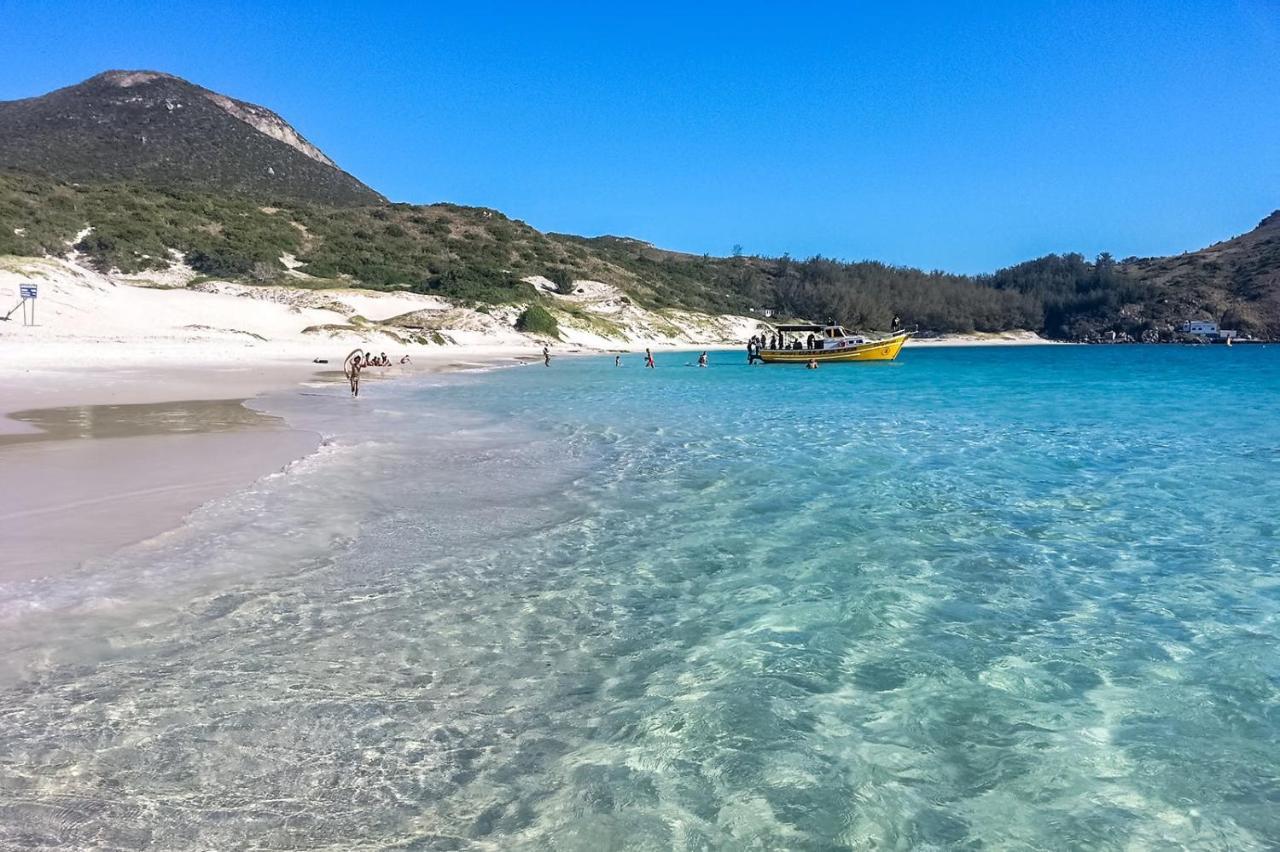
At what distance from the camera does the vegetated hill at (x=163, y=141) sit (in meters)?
102

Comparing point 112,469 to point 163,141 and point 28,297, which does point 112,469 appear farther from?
point 163,141

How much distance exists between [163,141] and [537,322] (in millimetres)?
79940

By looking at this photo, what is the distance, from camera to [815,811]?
163 inches

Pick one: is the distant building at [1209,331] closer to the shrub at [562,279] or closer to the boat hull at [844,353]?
the boat hull at [844,353]

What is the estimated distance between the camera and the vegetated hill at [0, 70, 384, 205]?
335 ft

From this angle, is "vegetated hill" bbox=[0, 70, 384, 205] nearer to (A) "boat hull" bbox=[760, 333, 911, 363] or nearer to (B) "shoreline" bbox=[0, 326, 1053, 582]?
(A) "boat hull" bbox=[760, 333, 911, 363]

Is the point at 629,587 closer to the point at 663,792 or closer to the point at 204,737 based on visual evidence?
the point at 663,792

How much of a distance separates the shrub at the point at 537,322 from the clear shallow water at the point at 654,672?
55.0 metres

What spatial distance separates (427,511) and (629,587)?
3639 millimetres

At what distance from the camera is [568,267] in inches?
3915

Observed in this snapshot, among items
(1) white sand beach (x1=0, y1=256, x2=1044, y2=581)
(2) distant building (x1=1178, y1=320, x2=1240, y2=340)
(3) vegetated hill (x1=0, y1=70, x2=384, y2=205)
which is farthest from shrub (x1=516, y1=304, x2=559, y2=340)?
(2) distant building (x1=1178, y1=320, x2=1240, y2=340)

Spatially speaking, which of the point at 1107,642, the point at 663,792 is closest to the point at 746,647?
the point at 663,792

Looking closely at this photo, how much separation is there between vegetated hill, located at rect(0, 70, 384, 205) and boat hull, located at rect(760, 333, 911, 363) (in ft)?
253

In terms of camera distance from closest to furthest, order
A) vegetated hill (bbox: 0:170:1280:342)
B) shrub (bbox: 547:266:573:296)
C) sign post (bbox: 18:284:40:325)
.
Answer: sign post (bbox: 18:284:40:325)
vegetated hill (bbox: 0:170:1280:342)
shrub (bbox: 547:266:573:296)
